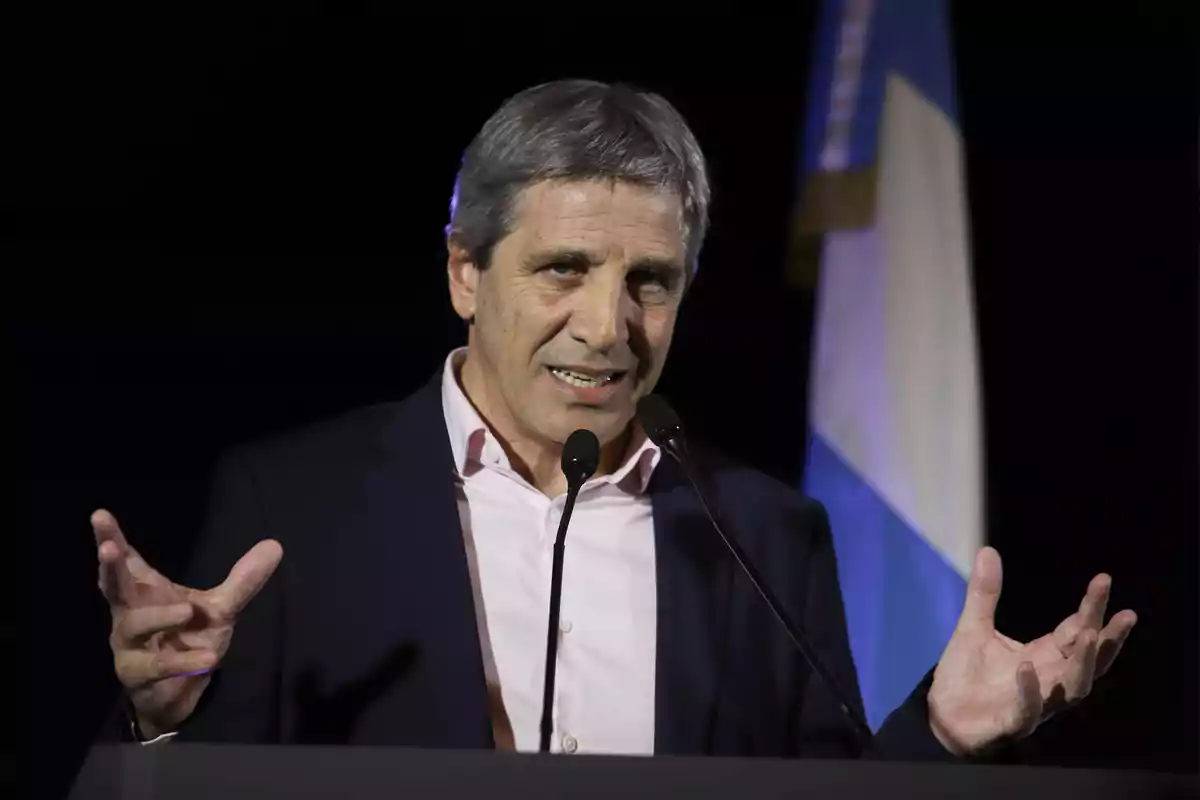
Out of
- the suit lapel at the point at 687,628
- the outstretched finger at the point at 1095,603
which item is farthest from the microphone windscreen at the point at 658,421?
the outstretched finger at the point at 1095,603

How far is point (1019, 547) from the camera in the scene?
8.65ft

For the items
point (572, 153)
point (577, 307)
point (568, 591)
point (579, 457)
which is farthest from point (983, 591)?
point (572, 153)

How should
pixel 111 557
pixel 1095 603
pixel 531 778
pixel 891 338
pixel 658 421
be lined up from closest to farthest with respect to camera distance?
pixel 531 778 < pixel 111 557 < pixel 1095 603 < pixel 658 421 < pixel 891 338

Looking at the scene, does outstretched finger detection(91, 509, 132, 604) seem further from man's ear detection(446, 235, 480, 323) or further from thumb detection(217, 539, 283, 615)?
man's ear detection(446, 235, 480, 323)

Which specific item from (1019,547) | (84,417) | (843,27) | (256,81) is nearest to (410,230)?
(256,81)

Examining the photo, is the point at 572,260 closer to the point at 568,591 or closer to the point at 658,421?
the point at 658,421

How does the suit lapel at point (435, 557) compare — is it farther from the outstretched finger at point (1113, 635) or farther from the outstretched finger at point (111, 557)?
the outstretched finger at point (1113, 635)

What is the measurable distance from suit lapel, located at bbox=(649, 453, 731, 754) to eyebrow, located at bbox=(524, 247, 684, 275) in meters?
0.42

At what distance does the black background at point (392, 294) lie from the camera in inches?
94.8

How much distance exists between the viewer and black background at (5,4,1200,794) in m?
2.41

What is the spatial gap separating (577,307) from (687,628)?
22.7 inches

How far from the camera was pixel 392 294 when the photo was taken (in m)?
2.41

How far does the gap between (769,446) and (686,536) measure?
0.35m

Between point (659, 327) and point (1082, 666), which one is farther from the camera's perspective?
point (659, 327)
